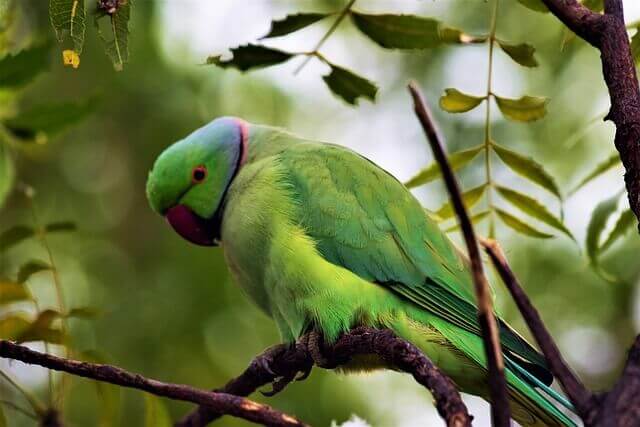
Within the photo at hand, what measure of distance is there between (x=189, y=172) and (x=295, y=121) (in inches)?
150

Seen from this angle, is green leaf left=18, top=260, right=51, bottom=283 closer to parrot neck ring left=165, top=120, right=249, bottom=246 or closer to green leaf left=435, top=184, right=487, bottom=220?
parrot neck ring left=165, top=120, right=249, bottom=246

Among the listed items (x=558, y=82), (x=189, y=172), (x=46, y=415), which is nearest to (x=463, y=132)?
(x=558, y=82)

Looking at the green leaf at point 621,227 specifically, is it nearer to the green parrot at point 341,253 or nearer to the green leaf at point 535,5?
the green parrot at point 341,253

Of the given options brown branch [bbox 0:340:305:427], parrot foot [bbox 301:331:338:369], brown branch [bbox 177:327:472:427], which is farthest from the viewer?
parrot foot [bbox 301:331:338:369]

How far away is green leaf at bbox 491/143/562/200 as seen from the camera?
9.72ft

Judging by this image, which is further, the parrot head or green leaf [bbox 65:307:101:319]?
the parrot head

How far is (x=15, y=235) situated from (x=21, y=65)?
24.1 inches

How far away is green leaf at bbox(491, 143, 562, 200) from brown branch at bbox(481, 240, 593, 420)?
1.35m

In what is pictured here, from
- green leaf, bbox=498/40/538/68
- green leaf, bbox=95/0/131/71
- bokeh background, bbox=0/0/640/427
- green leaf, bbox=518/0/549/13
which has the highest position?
Result: green leaf, bbox=518/0/549/13

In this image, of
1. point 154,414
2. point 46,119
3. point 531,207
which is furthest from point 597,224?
point 46,119

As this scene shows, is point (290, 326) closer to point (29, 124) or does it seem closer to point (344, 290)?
point (344, 290)

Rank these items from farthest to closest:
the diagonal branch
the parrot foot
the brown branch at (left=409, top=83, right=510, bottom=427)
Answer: the parrot foot → the diagonal branch → the brown branch at (left=409, top=83, right=510, bottom=427)

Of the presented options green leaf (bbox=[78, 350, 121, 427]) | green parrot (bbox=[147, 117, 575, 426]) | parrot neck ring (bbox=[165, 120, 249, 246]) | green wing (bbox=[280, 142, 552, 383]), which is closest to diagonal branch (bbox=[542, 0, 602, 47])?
green parrot (bbox=[147, 117, 575, 426])

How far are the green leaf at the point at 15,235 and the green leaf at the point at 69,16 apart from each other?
133 centimetres
